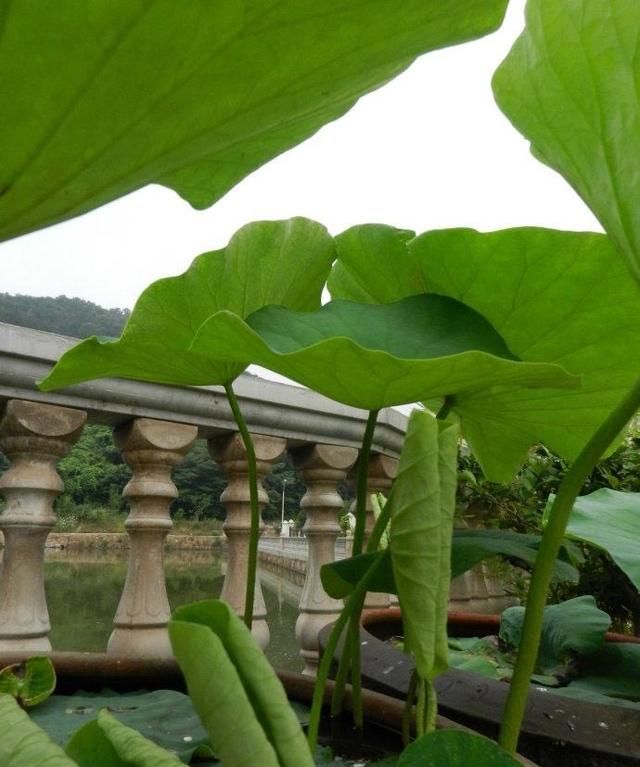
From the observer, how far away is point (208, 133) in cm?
45

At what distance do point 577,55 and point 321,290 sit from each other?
0.32 metres

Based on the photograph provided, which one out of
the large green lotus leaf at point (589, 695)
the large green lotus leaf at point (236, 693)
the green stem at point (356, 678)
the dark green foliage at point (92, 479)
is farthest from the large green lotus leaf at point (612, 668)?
the dark green foliage at point (92, 479)

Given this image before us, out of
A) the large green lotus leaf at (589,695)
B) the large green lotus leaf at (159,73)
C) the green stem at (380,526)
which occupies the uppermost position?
the large green lotus leaf at (159,73)

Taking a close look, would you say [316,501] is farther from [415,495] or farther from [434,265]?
[415,495]

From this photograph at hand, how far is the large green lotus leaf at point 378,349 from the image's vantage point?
401 mm

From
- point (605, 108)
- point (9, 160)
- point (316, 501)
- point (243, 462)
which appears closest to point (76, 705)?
point (9, 160)

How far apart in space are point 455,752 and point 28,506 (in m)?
1.16

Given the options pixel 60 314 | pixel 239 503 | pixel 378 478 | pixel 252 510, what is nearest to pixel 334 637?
pixel 252 510

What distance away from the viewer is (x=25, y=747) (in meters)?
0.29

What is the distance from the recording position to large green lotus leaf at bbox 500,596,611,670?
2.99 feet

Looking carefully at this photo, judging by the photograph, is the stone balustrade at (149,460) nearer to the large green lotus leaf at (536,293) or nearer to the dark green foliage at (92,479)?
A: the large green lotus leaf at (536,293)

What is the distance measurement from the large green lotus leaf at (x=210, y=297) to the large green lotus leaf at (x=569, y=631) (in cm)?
59

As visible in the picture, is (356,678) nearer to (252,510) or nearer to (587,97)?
(252,510)

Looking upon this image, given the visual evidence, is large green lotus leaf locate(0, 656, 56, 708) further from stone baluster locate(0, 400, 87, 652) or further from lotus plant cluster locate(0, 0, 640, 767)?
stone baluster locate(0, 400, 87, 652)
